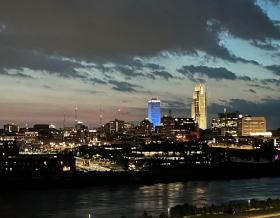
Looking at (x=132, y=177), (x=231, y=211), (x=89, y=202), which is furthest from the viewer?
(x=132, y=177)

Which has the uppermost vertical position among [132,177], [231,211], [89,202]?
[231,211]

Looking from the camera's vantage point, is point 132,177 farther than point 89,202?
Yes

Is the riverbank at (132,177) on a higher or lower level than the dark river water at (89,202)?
higher

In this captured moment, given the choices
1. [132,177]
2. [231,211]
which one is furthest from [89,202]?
[132,177]

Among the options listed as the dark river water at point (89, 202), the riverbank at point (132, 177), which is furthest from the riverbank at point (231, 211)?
the riverbank at point (132, 177)

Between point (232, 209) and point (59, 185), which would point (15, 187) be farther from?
point (232, 209)

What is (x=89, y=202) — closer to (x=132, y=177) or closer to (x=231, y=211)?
(x=231, y=211)

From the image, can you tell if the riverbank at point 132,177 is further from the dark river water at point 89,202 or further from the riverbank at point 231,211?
the riverbank at point 231,211

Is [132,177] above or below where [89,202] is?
above

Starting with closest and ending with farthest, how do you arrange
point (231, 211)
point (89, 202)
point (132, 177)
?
1. point (231, 211)
2. point (89, 202)
3. point (132, 177)

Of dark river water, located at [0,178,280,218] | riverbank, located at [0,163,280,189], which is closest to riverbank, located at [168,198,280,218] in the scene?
dark river water, located at [0,178,280,218]

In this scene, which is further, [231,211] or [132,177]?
[132,177]

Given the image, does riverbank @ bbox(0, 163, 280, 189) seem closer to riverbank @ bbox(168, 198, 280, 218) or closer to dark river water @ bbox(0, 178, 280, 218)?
dark river water @ bbox(0, 178, 280, 218)

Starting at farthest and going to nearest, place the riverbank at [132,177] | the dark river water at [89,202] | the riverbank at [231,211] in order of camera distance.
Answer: the riverbank at [132,177]
the dark river water at [89,202]
the riverbank at [231,211]
